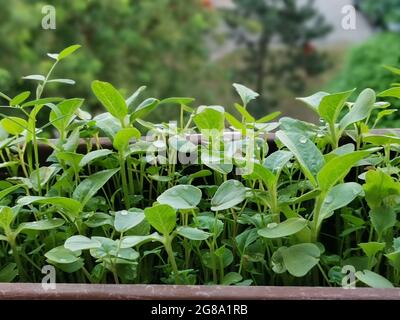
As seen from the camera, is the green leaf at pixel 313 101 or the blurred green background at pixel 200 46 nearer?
the green leaf at pixel 313 101

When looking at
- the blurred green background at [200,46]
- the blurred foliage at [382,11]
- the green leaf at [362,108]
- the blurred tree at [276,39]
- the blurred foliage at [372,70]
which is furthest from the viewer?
the blurred tree at [276,39]

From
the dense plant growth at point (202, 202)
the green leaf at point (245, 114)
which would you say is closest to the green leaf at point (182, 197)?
the dense plant growth at point (202, 202)

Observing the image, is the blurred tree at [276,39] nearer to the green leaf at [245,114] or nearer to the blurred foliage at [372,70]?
the blurred foliage at [372,70]

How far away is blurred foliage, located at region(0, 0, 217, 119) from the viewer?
1816 mm

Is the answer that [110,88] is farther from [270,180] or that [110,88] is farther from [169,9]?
[169,9]

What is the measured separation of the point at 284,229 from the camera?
0.39 m

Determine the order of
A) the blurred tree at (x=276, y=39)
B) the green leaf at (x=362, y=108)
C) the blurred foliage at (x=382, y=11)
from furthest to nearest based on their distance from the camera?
the blurred tree at (x=276, y=39)
the blurred foliage at (x=382, y=11)
the green leaf at (x=362, y=108)

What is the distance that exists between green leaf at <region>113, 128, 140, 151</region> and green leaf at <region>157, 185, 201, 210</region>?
0.20 ft

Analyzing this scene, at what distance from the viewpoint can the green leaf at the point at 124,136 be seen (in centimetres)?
44

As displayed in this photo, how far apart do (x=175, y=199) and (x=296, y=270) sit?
82 millimetres

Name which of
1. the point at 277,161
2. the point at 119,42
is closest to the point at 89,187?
the point at 277,161

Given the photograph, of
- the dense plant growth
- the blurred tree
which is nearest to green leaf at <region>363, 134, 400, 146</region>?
the dense plant growth

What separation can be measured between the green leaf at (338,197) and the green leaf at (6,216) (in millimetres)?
187

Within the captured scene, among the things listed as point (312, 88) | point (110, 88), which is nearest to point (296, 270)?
point (110, 88)
